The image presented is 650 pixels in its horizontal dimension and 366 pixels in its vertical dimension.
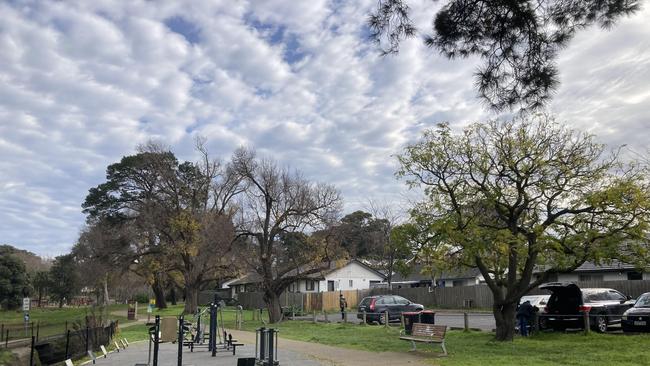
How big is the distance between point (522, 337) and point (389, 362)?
24.3ft

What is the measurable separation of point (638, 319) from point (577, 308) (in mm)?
1913

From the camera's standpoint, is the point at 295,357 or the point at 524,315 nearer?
the point at 295,357

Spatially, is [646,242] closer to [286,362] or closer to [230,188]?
[286,362]

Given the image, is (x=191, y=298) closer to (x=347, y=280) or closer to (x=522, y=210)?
(x=347, y=280)

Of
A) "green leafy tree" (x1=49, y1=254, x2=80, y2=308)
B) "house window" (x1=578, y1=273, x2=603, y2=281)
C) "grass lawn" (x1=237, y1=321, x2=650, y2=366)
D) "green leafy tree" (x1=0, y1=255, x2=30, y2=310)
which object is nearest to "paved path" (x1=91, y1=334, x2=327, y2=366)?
"grass lawn" (x1=237, y1=321, x2=650, y2=366)

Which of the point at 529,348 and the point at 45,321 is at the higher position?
the point at 529,348

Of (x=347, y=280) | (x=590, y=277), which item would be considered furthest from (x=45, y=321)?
(x=590, y=277)

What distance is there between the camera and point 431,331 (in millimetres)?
16062

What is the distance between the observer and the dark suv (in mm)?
19891

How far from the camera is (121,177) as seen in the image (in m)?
56.7

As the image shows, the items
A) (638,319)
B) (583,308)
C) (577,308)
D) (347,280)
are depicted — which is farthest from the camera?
(347,280)

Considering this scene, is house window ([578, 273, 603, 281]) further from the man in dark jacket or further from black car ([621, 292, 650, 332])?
the man in dark jacket

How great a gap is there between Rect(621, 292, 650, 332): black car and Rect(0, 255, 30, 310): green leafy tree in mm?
59883

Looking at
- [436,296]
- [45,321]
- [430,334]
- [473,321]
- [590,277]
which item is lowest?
[45,321]
